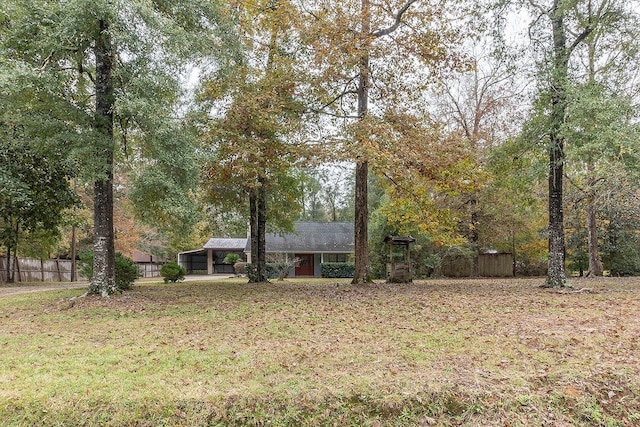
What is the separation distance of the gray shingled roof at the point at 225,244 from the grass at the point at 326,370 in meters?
28.9

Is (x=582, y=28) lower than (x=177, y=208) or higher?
higher

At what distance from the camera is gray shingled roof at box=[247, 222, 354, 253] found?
29.2m

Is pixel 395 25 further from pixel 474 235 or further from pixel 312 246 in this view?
pixel 312 246

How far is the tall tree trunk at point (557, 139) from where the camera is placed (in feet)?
38.0

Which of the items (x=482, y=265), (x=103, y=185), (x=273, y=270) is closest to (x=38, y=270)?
(x=273, y=270)

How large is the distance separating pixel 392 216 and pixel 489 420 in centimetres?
1194

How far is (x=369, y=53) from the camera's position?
12008 millimetres

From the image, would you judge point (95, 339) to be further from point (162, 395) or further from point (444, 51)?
point (444, 51)

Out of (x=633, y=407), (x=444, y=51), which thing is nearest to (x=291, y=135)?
(x=444, y=51)

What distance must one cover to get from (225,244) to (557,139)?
29.8m

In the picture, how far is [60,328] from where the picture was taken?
7.08 meters

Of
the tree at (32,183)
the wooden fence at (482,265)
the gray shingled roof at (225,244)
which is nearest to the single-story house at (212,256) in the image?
the gray shingled roof at (225,244)

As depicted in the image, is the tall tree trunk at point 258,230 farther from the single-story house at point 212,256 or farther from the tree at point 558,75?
the single-story house at point 212,256

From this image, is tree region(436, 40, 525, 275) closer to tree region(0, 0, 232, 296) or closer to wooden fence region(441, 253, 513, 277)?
wooden fence region(441, 253, 513, 277)
